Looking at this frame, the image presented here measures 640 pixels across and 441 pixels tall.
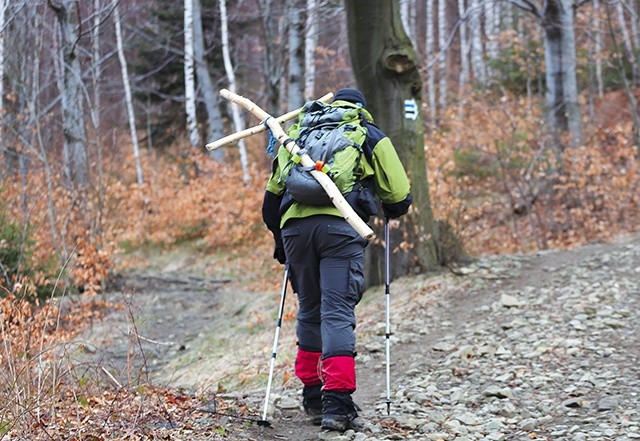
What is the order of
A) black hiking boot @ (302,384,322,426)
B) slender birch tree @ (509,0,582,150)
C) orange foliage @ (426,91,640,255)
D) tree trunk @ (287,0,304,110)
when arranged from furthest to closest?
tree trunk @ (287,0,304,110) → slender birch tree @ (509,0,582,150) → orange foliage @ (426,91,640,255) → black hiking boot @ (302,384,322,426)

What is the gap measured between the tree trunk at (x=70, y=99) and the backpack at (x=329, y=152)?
8.18m

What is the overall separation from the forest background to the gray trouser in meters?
1.69

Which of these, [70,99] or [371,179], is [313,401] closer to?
[371,179]

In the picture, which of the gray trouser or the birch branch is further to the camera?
the birch branch

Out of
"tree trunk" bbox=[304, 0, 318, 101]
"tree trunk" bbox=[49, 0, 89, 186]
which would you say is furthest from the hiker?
"tree trunk" bbox=[304, 0, 318, 101]

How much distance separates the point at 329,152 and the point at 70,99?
9.51m

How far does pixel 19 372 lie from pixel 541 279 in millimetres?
6256

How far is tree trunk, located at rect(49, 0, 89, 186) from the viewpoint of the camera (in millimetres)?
12375

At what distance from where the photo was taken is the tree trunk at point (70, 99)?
1238cm

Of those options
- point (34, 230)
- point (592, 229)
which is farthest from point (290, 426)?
point (592, 229)

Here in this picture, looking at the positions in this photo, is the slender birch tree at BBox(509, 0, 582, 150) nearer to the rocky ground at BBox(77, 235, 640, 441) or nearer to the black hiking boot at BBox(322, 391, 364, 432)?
the rocky ground at BBox(77, 235, 640, 441)

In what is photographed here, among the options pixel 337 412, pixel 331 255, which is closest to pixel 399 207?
pixel 331 255

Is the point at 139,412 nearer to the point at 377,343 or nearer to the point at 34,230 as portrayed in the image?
the point at 377,343

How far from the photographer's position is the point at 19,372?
403 centimetres
